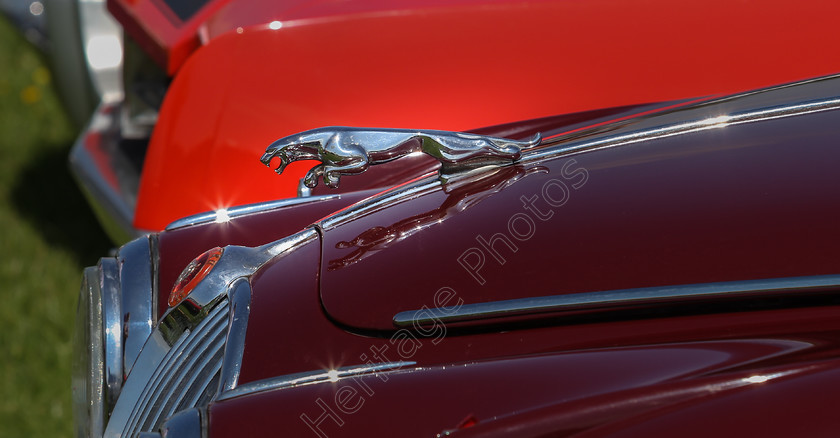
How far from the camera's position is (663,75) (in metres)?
1.98

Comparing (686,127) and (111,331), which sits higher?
(686,127)

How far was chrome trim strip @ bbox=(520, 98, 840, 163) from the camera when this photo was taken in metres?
1.51

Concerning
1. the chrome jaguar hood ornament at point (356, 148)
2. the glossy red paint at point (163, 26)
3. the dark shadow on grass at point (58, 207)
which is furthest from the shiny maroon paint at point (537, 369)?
the dark shadow on grass at point (58, 207)

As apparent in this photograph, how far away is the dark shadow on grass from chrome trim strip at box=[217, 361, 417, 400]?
2582 millimetres

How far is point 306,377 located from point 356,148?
17.6 inches

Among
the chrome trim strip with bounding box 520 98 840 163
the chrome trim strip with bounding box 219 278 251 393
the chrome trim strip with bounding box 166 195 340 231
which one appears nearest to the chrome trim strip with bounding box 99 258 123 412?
the chrome trim strip with bounding box 166 195 340 231

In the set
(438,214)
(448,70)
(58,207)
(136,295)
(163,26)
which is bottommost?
(58,207)

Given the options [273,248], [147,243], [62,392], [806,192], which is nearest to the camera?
[806,192]

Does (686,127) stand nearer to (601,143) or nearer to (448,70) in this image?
(601,143)

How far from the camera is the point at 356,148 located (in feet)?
4.80

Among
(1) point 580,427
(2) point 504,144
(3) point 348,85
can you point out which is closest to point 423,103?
(3) point 348,85

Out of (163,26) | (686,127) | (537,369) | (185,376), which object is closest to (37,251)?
(163,26)

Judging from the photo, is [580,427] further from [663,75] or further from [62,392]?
[62,392]

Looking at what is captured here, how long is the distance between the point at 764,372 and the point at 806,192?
329mm
